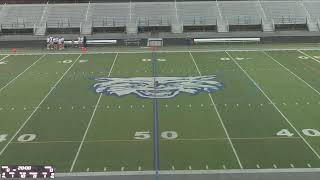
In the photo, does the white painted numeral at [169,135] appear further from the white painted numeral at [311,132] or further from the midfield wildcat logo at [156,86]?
the midfield wildcat logo at [156,86]

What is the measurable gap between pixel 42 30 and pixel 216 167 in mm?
29142

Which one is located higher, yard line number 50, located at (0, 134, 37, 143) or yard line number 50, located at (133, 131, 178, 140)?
yard line number 50, located at (133, 131, 178, 140)

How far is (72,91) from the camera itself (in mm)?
19062

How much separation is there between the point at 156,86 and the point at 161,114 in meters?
3.94

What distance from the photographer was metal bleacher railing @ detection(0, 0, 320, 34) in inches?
1540

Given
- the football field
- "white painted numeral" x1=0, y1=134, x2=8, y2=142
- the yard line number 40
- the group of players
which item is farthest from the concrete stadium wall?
the yard line number 40

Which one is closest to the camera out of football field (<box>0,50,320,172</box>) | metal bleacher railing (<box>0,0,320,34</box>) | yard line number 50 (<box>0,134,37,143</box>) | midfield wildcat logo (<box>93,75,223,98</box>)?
football field (<box>0,50,320,172</box>)

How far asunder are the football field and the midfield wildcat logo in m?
0.04

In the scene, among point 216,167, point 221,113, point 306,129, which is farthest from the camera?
point 221,113

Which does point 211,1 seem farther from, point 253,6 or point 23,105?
point 23,105

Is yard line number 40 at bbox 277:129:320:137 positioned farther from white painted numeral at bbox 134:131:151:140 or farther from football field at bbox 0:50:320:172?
white painted numeral at bbox 134:131:151:140

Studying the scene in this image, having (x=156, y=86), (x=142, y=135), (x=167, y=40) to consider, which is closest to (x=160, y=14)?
(x=167, y=40)

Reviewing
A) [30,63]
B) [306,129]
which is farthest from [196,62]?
[306,129]

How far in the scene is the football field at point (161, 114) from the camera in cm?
1198
